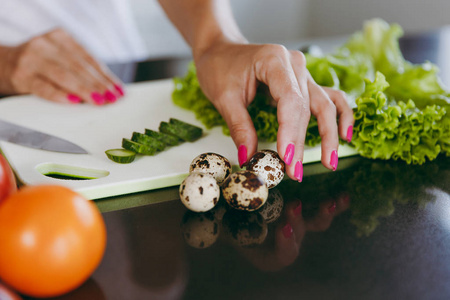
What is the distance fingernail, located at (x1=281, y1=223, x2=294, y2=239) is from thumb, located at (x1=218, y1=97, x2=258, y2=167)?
0.88 ft

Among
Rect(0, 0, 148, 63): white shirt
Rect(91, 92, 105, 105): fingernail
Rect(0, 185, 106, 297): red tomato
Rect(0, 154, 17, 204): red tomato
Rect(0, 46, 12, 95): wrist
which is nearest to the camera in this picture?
Rect(0, 185, 106, 297): red tomato

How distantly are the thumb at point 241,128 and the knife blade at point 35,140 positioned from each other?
1.64 feet

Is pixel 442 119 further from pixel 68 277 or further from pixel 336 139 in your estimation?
pixel 68 277

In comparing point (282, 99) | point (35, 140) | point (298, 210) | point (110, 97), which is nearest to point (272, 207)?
point (298, 210)

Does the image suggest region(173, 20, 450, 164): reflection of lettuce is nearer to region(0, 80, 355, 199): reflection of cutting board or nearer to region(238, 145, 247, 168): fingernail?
region(0, 80, 355, 199): reflection of cutting board

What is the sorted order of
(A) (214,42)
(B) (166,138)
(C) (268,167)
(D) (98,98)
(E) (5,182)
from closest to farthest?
(E) (5,182)
(C) (268,167)
(B) (166,138)
(A) (214,42)
(D) (98,98)

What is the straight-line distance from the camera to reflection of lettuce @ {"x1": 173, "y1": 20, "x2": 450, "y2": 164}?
1394 millimetres

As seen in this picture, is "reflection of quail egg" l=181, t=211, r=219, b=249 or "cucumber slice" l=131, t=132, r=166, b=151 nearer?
"reflection of quail egg" l=181, t=211, r=219, b=249

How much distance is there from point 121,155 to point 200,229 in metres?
0.42

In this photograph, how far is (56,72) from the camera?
2021mm

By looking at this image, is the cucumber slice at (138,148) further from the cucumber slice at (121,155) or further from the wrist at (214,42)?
the wrist at (214,42)

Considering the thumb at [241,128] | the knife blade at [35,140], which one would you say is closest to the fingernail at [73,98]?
the knife blade at [35,140]

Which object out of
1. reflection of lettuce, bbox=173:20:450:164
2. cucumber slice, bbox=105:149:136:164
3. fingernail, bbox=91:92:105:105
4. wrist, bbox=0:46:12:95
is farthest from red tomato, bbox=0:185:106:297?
wrist, bbox=0:46:12:95

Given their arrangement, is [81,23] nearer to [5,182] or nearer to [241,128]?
[241,128]
